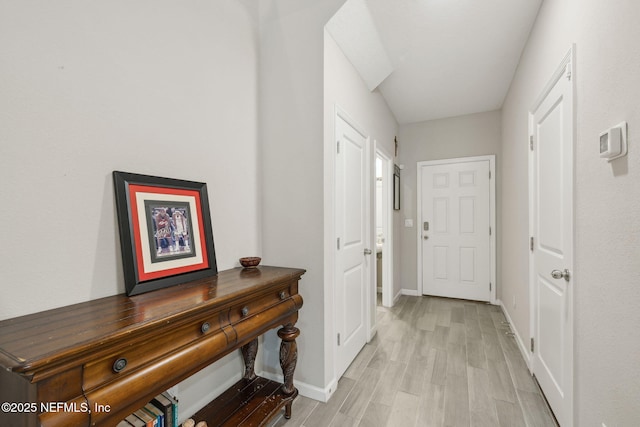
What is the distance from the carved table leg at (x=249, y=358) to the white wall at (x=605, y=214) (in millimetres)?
1746

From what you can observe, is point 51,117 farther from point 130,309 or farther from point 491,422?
point 491,422

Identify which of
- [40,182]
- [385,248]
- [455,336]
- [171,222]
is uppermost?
[40,182]

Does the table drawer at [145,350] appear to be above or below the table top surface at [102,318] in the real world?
below

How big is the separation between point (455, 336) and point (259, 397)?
214cm

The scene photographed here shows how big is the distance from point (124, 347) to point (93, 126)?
88 centimetres

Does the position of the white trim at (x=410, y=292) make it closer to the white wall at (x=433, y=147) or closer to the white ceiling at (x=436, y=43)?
the white wall at (x=433, y=147)

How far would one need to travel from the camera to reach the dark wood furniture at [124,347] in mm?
703

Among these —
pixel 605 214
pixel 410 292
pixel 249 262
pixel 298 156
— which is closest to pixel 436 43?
pixel 298 156

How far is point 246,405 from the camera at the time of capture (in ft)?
5.22

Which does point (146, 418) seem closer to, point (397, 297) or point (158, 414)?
point (158, 414)

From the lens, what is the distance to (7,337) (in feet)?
2.60

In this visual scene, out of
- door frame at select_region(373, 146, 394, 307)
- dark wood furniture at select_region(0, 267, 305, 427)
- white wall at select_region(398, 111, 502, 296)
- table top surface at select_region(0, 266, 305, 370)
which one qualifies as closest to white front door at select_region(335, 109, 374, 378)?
dark wood furniture at select_region(0, 267, 305, 427)

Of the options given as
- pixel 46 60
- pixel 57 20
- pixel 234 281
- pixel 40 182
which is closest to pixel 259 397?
pixel 234 281

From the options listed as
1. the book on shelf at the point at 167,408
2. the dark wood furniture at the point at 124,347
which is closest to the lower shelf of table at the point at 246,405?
the dark wood furniture at the point at 124,347
